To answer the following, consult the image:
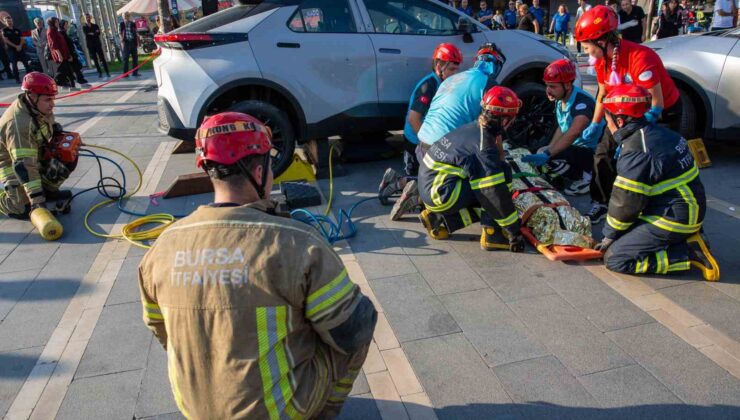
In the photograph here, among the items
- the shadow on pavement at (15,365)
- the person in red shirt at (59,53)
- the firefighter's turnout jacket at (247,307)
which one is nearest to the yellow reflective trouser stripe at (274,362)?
the firefighter's turnout jacket at (247,307)

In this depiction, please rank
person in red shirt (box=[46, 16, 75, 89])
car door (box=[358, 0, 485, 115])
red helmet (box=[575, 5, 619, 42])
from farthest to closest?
person in red shirt (box=[46, 16, 75, 89]) → car door (box=[358, 0, 485, 115]) → red helmet (box=[575, 5, 619, 42])

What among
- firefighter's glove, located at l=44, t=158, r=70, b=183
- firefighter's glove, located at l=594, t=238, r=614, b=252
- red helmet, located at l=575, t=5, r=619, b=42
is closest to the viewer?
firefighter's glove, located at l=594, t=238, r=614, b=252

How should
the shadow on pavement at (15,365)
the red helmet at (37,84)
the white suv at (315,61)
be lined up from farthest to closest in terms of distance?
the white suv at (315,61)
the red helmet at (37,84)
the shadow on pavement at (15,365)

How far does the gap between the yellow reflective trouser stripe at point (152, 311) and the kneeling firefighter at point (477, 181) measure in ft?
8.88

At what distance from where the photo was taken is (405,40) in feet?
19.5

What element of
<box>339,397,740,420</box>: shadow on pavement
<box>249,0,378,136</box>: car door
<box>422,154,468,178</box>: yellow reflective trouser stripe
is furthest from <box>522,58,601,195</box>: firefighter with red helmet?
<box>339,397,740,420</box>: shadow on pavement

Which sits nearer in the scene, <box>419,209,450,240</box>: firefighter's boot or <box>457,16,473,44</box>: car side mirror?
<box>419,209,450,240</box>: firefighter's boot

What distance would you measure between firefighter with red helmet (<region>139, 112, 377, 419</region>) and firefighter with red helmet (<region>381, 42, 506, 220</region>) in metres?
3.00

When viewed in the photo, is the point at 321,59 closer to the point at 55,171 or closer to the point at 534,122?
the point at 534,122

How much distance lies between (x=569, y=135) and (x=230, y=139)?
4.13 metres

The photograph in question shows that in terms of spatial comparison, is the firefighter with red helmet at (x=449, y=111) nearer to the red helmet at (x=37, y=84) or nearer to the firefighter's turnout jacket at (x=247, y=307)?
the firefighter's turnout jacket at (x=247, y=307)

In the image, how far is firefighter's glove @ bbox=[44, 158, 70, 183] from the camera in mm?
5195

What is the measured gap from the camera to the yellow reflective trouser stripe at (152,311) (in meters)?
1.82

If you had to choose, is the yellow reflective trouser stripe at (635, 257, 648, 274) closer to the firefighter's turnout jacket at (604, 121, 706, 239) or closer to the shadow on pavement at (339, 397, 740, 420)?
the firefighter's turnout jacket at (604, 121, 706, 239)
